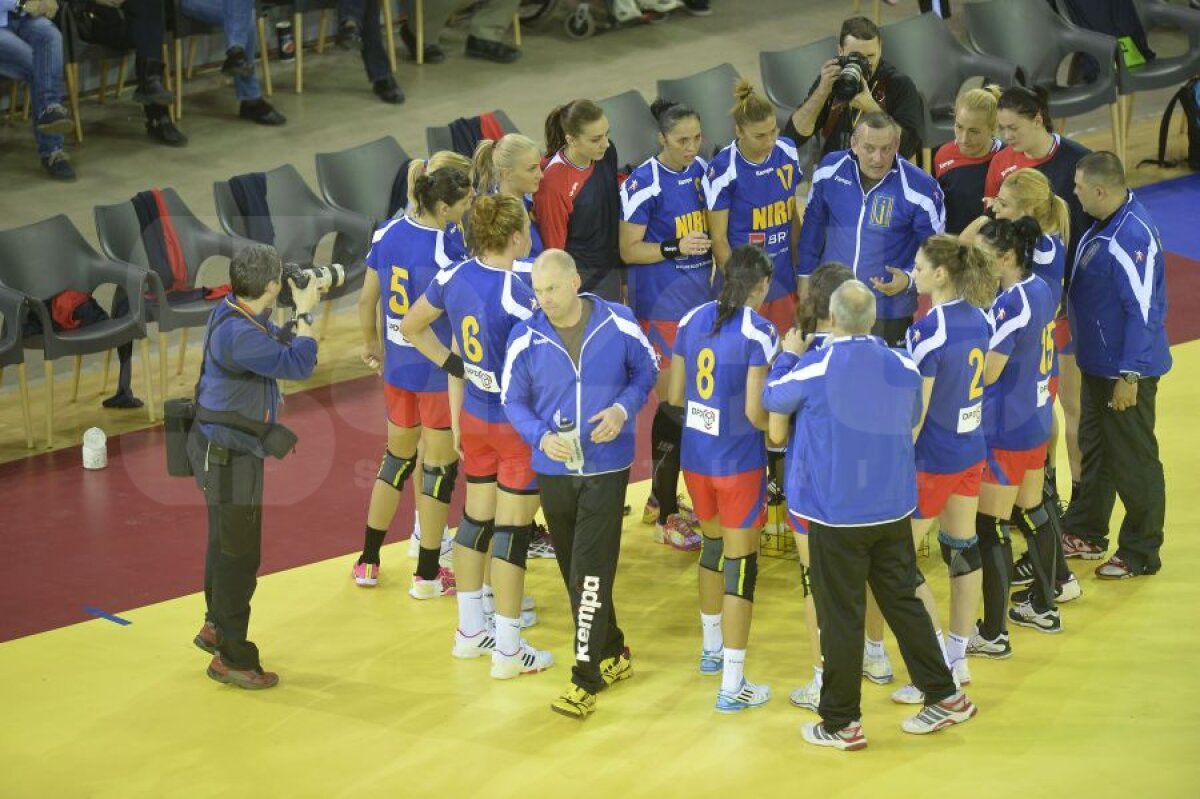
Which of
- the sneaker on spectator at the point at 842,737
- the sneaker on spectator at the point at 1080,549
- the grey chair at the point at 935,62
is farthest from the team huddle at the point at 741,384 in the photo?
the grey chair at the point at 935,62

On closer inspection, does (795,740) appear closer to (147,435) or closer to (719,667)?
(719,667)

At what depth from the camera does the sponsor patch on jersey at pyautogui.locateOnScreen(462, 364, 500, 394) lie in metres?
6.36

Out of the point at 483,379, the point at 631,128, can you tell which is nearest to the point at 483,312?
the point at 483,379

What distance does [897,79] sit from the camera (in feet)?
26.5

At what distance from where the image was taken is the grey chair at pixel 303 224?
32.0 ft

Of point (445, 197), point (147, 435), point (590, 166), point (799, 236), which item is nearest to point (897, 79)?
point (799, 236)

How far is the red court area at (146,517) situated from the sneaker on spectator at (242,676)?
0.87 m

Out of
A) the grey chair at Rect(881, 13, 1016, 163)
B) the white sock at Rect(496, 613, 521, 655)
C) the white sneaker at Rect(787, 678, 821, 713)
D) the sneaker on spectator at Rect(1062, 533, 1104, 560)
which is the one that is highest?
the grey chair at Rect(881, 13, 1016, 163)

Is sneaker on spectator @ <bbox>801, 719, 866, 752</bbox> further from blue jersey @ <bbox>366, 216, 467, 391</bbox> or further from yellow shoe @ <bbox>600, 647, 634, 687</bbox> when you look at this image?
blue jersey @ <bbox>366, 216, 467, 391</bbox>

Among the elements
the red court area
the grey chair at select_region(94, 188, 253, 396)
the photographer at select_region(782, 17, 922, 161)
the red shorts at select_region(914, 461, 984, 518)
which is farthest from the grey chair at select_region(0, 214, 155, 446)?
the red shorts at select_region(914, 461, 984, 518)

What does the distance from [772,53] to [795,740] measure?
6.64 metres

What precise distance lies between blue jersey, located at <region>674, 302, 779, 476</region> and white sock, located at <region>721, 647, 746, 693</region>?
64 cm

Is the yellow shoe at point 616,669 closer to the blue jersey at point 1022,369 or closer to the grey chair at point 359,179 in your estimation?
the blue jersey at point 1022,369

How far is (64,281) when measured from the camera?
30.3 ft
